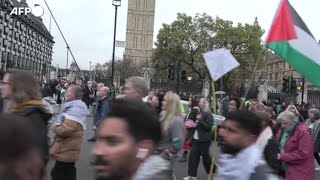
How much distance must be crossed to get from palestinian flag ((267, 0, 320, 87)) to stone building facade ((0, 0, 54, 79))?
73.8 metres

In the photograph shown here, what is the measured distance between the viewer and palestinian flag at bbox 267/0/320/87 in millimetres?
6746

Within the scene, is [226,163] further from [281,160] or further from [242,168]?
[281,160]

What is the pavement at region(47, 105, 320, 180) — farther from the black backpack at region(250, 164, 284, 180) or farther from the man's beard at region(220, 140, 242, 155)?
the black backpack at region(250, 164, 284, 180)

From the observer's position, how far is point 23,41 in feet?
334

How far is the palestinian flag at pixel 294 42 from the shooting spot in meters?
6.75

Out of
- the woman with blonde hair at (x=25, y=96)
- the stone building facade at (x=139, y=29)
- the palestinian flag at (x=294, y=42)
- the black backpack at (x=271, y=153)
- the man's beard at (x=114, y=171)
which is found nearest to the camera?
the man's beard at (x=114, y=171)

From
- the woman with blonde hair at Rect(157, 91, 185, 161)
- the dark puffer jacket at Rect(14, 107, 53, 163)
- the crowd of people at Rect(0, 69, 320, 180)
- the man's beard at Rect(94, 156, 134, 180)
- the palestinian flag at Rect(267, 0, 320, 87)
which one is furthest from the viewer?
the palestinian flag at Rect(267, 0, 320, 87)

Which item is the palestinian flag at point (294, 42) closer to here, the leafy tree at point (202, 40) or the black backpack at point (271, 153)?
the black backpack at point (271, 153)

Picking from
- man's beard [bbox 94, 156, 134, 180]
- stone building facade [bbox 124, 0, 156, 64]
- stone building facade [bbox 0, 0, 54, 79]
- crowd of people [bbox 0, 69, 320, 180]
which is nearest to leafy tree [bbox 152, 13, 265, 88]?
stone building facade [bbox 0, 0, 54, 79]

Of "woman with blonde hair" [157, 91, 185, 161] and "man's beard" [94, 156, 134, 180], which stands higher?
"man's beard" [94, 156, 134, 180]

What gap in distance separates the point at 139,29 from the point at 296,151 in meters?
148

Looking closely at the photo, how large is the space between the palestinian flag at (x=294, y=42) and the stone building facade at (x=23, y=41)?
73.8 meters

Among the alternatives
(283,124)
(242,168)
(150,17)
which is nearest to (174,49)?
(283,124)

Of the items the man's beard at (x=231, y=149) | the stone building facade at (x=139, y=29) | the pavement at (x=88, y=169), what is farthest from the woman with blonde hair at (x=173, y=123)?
the stone building facade at (x=139, y=29)
